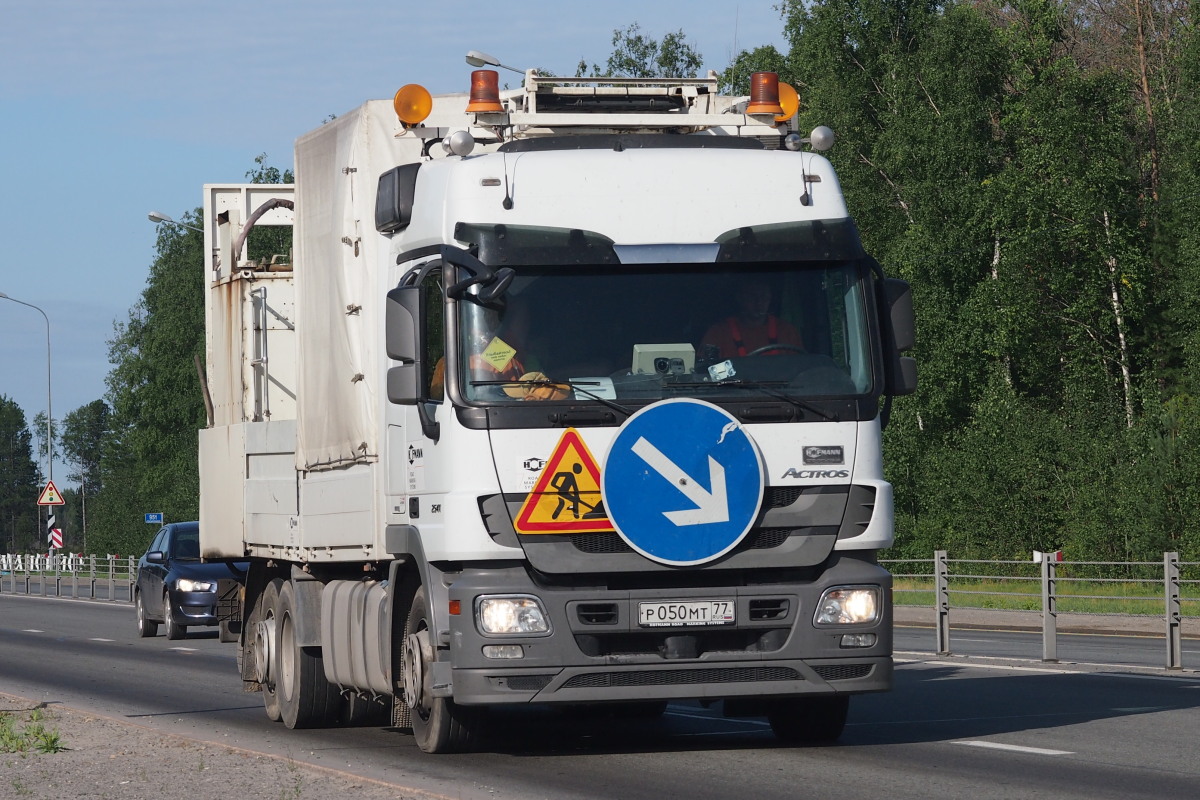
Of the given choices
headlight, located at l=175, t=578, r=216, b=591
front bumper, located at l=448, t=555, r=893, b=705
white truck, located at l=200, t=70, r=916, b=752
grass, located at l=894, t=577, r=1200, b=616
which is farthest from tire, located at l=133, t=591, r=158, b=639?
front bumper, located at l=448, t=555, r=893, b=705

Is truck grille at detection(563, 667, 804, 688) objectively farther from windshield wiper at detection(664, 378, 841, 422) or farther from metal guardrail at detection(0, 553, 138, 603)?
metal guardrail at detection(0, 553, 138, 603)

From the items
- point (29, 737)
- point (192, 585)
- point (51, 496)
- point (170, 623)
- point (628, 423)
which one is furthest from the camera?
point (51, 496)

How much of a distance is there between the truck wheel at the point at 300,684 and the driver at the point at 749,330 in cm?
443

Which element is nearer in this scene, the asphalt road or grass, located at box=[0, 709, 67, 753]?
the asphalt road

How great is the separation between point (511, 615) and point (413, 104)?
3.27 metres

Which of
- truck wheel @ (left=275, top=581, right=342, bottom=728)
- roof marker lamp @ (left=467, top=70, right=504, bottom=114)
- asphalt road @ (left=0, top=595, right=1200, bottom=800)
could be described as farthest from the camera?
truck wheel @ (left=275, top=581, right=342, bottom=728)

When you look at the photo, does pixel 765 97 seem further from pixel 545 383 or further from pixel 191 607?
pixel 191 607

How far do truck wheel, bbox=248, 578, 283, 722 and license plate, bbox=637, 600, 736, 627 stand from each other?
4813 millimetres

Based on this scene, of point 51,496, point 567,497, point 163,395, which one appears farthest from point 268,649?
point 163,395

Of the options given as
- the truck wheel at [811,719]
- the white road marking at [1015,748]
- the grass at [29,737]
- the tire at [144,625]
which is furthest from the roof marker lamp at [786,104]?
the tire at [144,625]

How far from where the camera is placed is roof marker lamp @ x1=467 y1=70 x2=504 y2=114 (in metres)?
11.1

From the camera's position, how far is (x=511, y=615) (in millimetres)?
9734

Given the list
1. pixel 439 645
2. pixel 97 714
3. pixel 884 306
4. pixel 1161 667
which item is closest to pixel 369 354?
pixel 439 645

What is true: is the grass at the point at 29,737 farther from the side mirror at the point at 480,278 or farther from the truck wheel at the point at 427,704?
the side mirror at the point at 480,278
